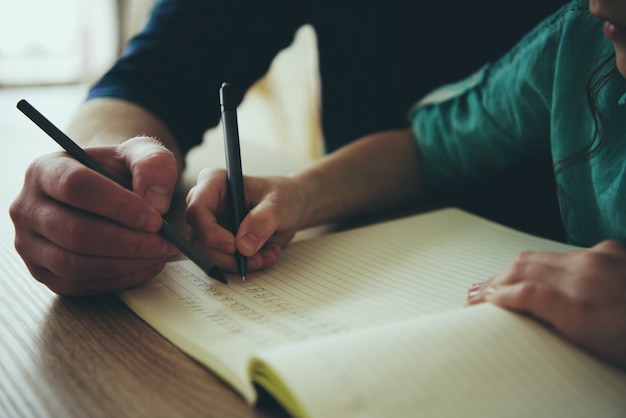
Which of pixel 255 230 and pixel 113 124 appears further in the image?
pixel 113 124

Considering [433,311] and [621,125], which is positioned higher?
[621,125]

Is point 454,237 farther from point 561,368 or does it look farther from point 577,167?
point 561,368

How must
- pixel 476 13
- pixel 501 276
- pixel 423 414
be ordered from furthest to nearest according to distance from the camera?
pixel 476 13, pixel 501 276, pixel 423 414

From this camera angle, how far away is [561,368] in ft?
1.19

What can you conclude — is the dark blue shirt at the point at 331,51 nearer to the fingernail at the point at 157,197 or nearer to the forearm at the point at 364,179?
the forearm at the point at 364,179

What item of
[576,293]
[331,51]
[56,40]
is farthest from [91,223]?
[56,40]

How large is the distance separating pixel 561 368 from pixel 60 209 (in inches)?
15.8

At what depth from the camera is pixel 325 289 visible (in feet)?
1.69

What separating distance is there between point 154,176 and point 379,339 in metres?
0.25

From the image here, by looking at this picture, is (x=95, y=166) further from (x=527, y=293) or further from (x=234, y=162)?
(x=527, y=293)

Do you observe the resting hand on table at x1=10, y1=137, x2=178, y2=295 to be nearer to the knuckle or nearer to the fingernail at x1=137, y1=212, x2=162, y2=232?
the fingernail at x1=137, y1=212, x2=162, y2=232

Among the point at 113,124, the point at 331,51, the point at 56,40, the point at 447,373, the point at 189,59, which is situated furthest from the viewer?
the point at 56,40

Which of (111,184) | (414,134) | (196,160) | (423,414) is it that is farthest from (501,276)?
(196,160)

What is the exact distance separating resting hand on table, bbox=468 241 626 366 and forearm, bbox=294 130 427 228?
0.29m
